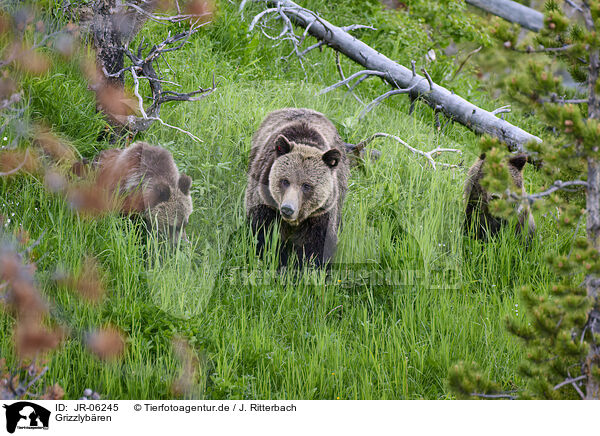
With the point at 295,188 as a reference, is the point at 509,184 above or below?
above

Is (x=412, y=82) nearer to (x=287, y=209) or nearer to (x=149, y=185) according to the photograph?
(x=287, y=209)

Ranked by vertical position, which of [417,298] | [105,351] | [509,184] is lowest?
[105,351]

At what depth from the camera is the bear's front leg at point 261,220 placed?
4582mm

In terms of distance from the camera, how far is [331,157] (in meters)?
4.46

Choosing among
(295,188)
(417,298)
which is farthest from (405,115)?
(417,298)

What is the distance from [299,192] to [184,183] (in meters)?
0.95

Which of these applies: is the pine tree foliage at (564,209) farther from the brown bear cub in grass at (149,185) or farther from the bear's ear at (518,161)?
the brown bear cub in grass at (149,185)

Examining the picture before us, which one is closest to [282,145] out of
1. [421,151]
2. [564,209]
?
[421,151]

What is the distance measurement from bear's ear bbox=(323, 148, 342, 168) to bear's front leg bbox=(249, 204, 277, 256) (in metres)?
0.59

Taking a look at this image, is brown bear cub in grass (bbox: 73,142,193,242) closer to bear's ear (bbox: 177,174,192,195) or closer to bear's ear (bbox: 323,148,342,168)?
bear's ear (bbox: 177,174,192,195)

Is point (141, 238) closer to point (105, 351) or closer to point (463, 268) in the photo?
point (105, 351)
